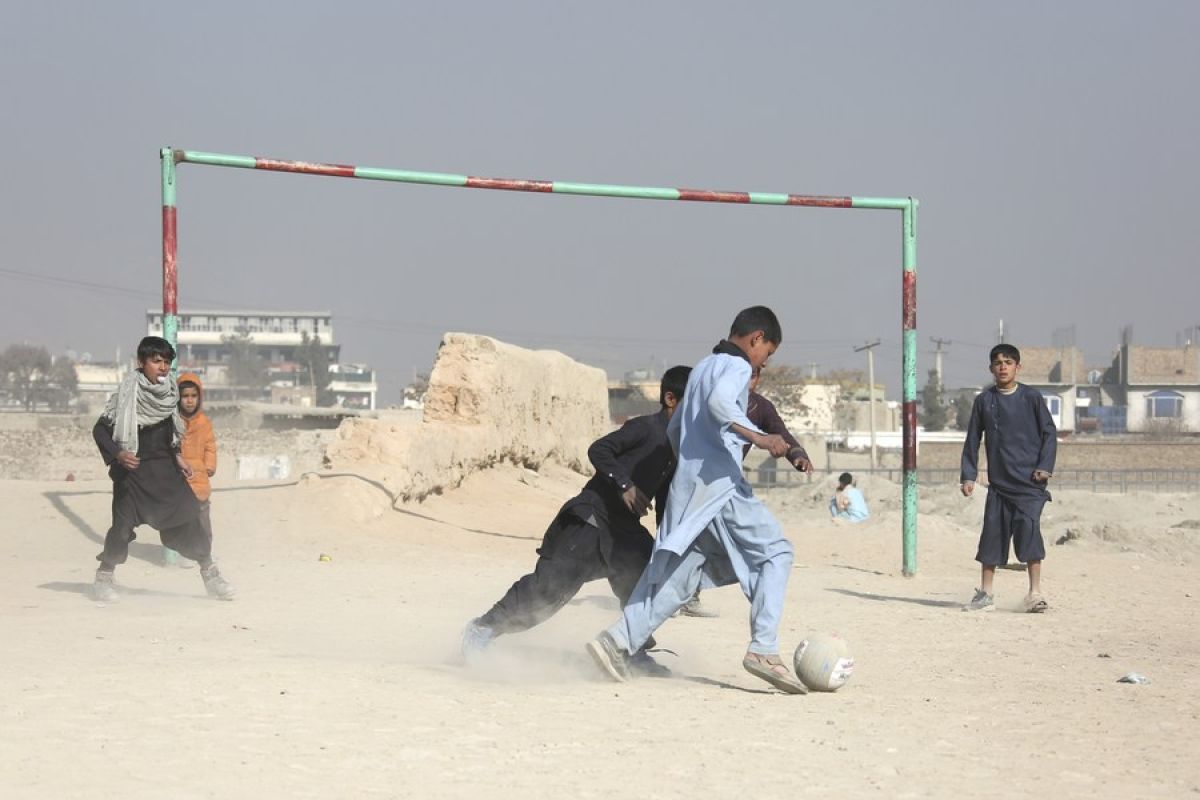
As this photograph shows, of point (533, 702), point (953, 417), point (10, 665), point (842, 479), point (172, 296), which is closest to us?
point (533, 702)

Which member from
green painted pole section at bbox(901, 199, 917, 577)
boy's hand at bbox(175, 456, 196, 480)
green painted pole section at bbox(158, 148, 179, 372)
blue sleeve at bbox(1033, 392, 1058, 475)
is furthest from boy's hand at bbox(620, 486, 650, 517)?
green painted pole section at bbox(901, 199, 917, 577)

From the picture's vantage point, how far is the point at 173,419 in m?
8.32

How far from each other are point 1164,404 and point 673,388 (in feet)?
242

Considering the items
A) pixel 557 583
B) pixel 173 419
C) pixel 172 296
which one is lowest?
pixel 557 583

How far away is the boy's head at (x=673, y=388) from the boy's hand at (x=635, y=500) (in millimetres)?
479

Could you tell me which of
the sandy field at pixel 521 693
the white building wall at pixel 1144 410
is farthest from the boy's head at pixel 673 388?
the white building wall at pixel 1144 410

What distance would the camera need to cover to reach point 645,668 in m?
5.95

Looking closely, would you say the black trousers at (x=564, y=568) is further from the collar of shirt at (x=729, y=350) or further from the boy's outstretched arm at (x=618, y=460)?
the collar of shirt at (x=729, y=350)

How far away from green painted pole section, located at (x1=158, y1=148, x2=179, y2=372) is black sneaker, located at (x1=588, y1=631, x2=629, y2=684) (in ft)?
18.2

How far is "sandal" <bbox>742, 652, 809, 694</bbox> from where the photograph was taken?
5.46 metres

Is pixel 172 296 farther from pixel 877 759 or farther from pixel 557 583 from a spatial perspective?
pixel 877 759

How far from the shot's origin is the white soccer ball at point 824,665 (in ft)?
18.2

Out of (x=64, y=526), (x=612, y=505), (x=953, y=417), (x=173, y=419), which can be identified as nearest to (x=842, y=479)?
(x=64, y=526)

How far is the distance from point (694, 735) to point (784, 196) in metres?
7.48
